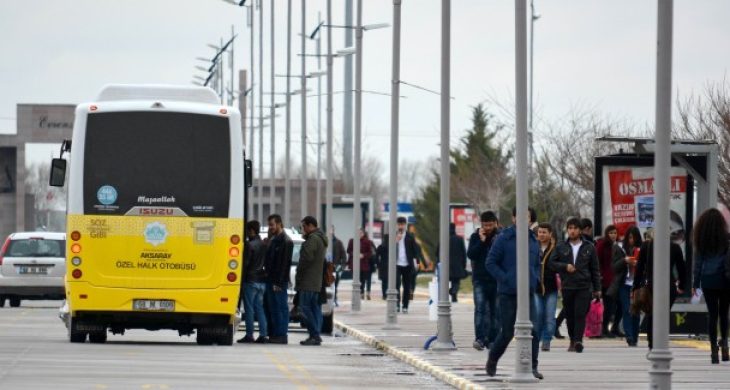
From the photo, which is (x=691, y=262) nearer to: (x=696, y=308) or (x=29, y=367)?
(x=696, y=308)

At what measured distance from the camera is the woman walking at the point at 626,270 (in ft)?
97.5

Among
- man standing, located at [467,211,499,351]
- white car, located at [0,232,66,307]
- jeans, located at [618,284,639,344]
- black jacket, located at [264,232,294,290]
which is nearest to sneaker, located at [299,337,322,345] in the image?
Answer: black jacket, located at [264,232,294,290]

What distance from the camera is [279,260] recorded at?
2995 centimetres

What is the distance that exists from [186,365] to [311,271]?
221 inches

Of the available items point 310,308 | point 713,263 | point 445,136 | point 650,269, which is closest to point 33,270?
point 310,308

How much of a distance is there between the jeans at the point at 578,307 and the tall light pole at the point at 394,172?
7.44m

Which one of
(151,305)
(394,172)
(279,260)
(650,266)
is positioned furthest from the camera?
(394,172)

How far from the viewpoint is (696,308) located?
3017 cm

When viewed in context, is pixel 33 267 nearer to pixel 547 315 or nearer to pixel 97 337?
pixel 97 337

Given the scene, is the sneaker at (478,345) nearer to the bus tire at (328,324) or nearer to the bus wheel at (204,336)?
the bus wheel at (204,336)

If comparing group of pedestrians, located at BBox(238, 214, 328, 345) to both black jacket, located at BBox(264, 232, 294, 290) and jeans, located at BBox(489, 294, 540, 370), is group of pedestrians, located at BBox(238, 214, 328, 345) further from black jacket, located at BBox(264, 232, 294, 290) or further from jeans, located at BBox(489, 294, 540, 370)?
jeans, located at BBox(489, 294, 540, 370)

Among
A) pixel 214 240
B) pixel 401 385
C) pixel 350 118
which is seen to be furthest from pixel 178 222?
pixel 350 118

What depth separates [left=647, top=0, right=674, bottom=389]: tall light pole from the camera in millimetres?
17734

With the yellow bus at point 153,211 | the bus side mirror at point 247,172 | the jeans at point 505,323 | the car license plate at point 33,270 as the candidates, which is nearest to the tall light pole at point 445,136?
the bus side mirror at point 247,172
